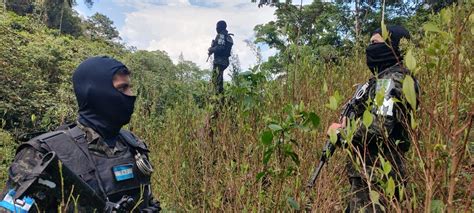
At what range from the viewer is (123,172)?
1516 millimetres

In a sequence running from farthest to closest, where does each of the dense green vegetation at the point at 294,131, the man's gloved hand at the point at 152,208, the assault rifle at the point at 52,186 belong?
the man's gloved hand at the point at 152,208 < the assault rifle at the point at 52,186 < the dense green vegetation at the point at 294,131

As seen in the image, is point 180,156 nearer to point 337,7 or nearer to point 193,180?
point 193,180

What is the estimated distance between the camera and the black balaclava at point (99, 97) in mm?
1501

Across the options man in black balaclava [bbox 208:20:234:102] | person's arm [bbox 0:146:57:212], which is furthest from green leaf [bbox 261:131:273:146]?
man in black balaclava [bbox 208:20:234:102]

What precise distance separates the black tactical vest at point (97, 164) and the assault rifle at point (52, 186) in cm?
8

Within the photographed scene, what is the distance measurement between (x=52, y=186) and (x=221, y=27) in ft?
16.0

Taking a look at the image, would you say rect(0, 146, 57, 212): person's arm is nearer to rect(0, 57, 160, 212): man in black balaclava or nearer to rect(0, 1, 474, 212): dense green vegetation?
rect(0, 57, 160, 212): man in black balaclava

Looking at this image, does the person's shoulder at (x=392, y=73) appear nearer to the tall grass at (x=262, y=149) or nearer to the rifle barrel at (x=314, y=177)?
the tall grass at (x=262, y=149)

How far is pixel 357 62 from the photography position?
3.64 metres

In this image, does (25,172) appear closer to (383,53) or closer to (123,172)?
(123,172)

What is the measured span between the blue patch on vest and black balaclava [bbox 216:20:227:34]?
4.36 metres

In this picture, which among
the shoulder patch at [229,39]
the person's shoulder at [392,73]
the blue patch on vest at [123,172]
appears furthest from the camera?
Answer: the shoulder patch at [229,39]

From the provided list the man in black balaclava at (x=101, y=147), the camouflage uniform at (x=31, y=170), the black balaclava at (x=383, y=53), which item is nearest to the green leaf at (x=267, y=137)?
the man in black balaclava at (x=101, y=147)

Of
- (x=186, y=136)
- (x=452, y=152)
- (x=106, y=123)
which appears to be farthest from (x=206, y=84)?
(x=452, y=152)
